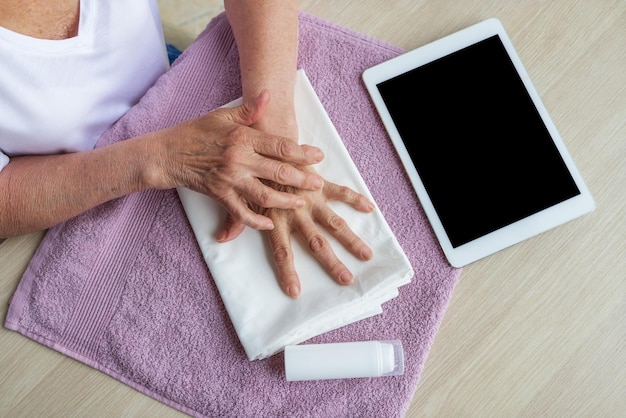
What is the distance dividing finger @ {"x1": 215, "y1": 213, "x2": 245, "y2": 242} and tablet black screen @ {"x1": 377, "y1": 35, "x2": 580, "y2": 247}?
0.86 ft

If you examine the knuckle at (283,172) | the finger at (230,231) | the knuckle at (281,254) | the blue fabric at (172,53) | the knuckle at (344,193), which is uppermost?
the blue fabric at (172,53)

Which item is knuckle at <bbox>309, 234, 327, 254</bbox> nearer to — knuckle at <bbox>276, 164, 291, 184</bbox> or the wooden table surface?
knuckle at <bbox>276, 164, 291, 184</bbox>

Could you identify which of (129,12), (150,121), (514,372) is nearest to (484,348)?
(514,372)

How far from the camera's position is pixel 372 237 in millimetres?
733

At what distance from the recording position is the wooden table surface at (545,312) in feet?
2.41

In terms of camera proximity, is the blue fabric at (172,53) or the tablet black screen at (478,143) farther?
the blue fabric at (172,53)

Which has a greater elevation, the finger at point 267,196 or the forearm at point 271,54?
the forearm at point 271,54

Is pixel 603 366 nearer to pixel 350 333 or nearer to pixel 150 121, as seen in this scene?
pixel 350 333

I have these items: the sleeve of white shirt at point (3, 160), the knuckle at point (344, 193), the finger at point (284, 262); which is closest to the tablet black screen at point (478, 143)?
the knuckle at point (344, 193)

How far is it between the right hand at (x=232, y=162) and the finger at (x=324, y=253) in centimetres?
4

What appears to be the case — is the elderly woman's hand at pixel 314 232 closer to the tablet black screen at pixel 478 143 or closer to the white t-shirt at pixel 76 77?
the tablet black screen at pixel 478 143

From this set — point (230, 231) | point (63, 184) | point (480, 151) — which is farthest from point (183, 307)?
point (480, 151)

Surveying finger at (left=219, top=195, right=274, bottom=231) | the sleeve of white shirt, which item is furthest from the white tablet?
the sleeve of white shirt

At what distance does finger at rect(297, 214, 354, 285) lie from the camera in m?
0.71
